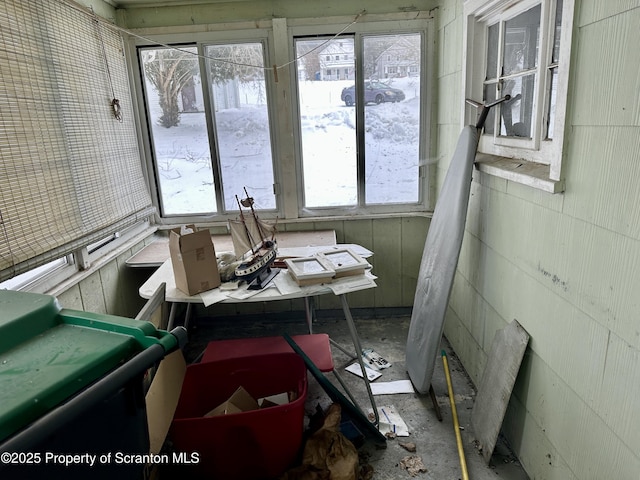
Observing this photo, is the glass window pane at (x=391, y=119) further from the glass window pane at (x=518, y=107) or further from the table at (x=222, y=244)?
the glass window pane at (x=518, y=107)

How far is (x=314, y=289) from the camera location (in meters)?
2.02

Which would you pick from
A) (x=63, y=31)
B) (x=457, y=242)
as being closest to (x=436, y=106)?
(x=457, y=242)

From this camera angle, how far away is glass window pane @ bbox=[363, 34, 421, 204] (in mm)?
2977

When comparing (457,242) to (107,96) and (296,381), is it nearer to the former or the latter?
(296,381)

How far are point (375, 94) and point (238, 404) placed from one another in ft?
7.41

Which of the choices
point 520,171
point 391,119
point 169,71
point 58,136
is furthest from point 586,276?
point 169,71

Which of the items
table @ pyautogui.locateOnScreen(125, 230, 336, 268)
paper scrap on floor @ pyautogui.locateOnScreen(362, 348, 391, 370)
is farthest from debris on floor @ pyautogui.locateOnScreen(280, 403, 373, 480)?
table @ pyautogui.locateOnScreen(125, 230, 336, 268)

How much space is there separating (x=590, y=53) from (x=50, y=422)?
169 cm

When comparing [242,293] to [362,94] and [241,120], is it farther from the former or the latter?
[362,94]

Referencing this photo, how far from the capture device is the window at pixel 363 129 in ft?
9.78

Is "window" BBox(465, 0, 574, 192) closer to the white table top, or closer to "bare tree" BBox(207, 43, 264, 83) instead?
the white table top

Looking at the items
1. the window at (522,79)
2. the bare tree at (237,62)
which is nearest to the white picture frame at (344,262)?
the window at (522,79)

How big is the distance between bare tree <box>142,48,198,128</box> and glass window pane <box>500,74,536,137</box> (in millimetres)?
2107

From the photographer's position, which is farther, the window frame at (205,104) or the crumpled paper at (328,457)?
the window frame at (205,104)
